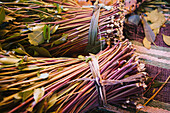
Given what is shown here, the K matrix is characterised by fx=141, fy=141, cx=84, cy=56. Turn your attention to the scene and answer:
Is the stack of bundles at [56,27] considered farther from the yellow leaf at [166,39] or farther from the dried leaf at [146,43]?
the yellow leaf at [166,39]

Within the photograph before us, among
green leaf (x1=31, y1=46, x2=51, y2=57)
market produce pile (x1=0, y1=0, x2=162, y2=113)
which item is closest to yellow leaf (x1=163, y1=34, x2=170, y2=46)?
market produce pile (x1=0, y1=0, x2=162, y2=113)

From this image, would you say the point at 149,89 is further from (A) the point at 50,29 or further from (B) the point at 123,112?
(A) the point at 50,29

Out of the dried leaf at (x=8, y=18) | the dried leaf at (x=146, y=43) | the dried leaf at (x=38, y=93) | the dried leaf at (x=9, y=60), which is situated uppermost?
the dried leaf at (x=8, y=18)

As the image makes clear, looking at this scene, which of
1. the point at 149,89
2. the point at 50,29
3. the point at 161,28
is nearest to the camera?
the point at 50,29

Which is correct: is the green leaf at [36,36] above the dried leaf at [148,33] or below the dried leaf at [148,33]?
above

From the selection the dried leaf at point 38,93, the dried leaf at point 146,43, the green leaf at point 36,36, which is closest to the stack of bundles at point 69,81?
the dried leaf at point 38,93

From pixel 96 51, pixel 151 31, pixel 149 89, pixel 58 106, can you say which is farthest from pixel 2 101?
pixel 151 31

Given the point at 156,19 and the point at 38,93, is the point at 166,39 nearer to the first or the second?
the point at 156,19
